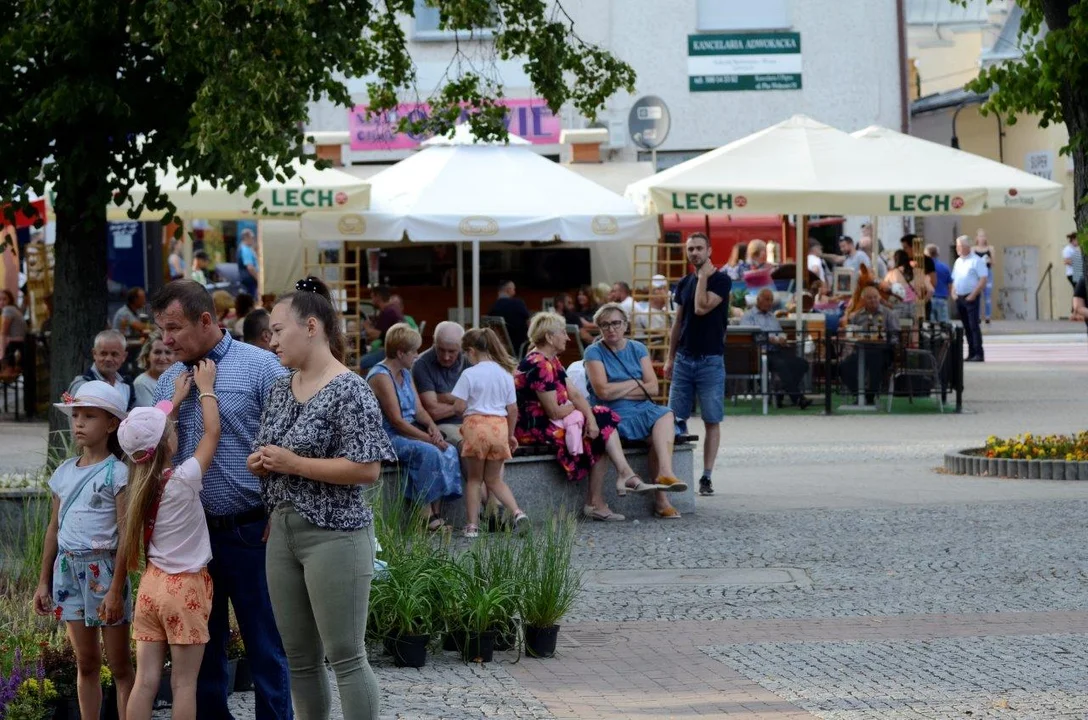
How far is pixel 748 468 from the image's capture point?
15.7m

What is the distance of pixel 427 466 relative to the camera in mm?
11523

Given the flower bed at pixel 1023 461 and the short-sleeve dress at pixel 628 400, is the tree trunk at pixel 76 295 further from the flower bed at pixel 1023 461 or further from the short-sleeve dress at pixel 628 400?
the flower bed at pixel 1023 461

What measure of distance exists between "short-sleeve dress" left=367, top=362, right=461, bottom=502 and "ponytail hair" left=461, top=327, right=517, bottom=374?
2.16 feet

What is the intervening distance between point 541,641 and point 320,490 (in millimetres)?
2669

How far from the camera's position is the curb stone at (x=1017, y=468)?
47.8 feet

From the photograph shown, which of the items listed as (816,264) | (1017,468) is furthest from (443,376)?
(816,264)

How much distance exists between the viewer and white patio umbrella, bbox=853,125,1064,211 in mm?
20141

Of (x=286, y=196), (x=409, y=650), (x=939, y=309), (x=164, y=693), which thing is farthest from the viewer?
(x=939, y=309)

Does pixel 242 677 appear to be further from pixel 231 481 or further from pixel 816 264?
pixel 816 264

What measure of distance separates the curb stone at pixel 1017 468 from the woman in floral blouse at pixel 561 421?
149 inches

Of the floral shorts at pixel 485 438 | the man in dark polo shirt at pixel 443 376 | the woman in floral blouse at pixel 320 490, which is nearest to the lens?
the woman in floral blouse at pixel 320 490

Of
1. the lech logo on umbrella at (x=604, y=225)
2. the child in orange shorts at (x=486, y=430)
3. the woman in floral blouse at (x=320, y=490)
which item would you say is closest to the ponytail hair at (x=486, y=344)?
the child in orange shorts at (x=486, y=430)

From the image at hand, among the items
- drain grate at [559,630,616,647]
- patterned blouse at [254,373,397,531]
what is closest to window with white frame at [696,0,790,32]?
drain grate at [559,630,616,647]

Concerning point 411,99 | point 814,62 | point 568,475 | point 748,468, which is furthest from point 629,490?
point 814,62
